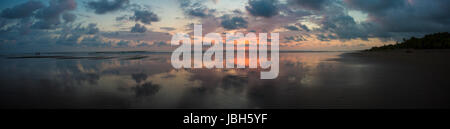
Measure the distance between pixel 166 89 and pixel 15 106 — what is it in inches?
138

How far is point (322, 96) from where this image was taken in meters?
5.43

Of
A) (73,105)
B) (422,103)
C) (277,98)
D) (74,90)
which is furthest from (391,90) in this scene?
(74,90)

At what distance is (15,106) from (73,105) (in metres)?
1.31
